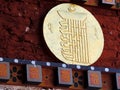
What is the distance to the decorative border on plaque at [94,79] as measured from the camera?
4137 mm

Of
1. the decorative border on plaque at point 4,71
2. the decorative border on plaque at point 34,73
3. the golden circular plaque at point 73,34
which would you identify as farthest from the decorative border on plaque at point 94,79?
the decorative border on plaque at point 4,71

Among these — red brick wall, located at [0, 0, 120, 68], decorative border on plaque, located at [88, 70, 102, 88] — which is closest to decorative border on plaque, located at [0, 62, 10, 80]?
red brick wall, located at [0, 0, 120, 68]

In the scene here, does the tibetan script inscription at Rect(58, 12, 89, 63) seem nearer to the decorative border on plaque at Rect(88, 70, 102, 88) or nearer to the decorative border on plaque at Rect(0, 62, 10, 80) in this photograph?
the decorative border on plaque at Rect(88, 70, 102, 88)

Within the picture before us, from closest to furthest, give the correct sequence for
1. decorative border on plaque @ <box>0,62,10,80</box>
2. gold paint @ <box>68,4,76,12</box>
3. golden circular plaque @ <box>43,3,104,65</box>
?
decorative border on plaque @ <box>0,62,10,80</box> < golden circular plaque @ <box>43,3,104,65</box> < gold paint @ <box>68,4,76,12</box>

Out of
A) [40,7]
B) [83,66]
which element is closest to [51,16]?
[40,7]

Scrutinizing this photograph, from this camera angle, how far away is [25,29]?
164 inches

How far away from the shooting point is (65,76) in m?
4.08

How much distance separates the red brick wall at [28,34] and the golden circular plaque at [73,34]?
47 millimetres

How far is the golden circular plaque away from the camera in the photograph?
4180mm

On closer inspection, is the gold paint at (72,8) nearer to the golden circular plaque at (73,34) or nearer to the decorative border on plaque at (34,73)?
the golden circular plaque at (73,34)

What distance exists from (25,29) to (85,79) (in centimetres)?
51

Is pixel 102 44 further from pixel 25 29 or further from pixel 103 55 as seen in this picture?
pixel 25 29

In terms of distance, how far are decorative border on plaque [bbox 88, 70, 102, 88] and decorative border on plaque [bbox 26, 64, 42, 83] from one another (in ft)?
1.14

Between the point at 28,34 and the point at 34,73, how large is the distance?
29cm
